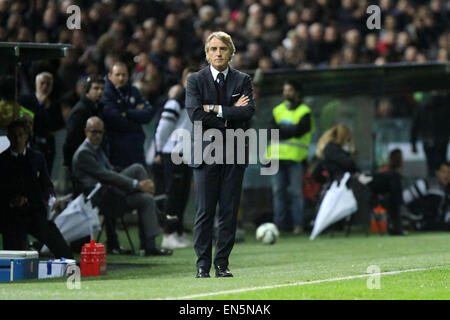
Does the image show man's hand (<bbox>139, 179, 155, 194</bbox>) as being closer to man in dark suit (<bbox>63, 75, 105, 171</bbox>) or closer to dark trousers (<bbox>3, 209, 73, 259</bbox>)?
man in dark suit (<bbox>63, 75, 105, 171</bbox>)

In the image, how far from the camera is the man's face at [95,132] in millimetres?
12727

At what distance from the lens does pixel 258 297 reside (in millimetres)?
7738

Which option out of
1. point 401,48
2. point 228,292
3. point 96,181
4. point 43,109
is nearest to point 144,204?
point 96,181

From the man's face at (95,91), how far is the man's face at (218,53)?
12.8 feet

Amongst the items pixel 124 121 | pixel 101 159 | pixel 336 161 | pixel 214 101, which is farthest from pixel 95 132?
pixel 336 161

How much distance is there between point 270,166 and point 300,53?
198 inches

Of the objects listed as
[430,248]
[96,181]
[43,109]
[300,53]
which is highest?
[300,53]

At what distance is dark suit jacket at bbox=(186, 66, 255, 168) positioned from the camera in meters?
9.32

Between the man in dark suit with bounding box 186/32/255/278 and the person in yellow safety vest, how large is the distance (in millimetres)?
6833

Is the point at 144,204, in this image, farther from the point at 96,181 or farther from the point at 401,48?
the point at 401,48

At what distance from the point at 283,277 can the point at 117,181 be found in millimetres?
3814

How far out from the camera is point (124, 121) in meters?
13.5

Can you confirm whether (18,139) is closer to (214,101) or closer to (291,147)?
(214,101)

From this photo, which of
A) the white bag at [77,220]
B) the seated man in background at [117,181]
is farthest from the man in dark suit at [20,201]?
the seated man in background at [117,181]
